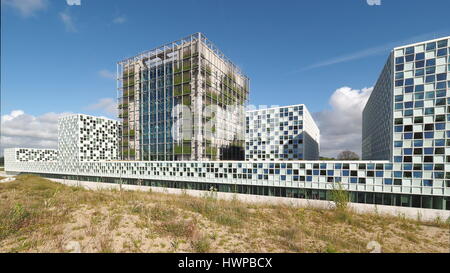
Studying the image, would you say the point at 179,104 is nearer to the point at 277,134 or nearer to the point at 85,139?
the point at 277,134

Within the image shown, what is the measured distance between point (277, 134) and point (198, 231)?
4960cm

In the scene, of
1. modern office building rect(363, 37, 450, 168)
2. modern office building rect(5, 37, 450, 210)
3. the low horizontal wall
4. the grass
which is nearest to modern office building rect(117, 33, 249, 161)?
the low horizontal wall

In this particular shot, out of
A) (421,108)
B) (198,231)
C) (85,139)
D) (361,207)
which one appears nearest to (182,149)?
(198,231)

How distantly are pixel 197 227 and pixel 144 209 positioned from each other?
19.1ft

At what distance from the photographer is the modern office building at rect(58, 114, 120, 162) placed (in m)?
56.5

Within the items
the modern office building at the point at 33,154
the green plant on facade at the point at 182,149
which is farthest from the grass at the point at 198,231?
the modern office building at the point at 33,154

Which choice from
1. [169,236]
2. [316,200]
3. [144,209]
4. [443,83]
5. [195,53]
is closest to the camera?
[169,236]

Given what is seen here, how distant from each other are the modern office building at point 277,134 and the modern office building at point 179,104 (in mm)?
5847

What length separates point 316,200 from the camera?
26562 millimetres

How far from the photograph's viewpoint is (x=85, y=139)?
189 ft
